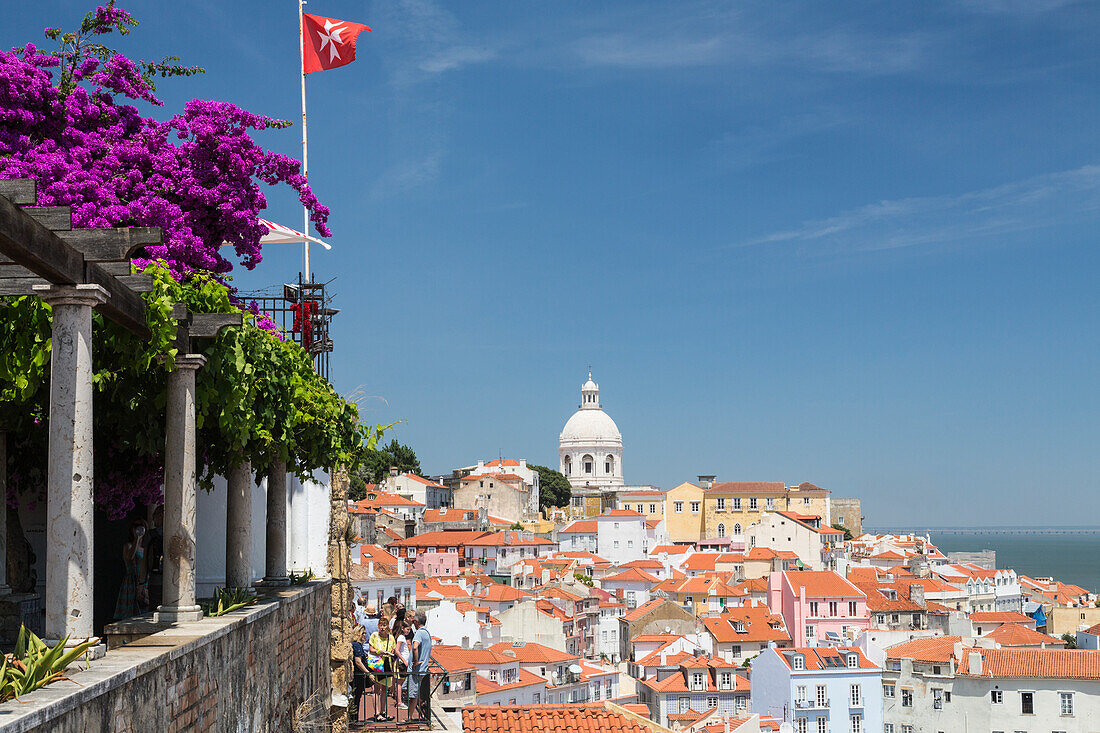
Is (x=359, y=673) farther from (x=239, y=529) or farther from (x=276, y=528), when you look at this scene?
(x=239, y=529)

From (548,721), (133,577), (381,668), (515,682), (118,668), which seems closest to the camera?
(118,668)

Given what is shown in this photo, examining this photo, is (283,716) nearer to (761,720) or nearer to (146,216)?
(146,216)

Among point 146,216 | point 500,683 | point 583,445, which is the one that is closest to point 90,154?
point 146,216

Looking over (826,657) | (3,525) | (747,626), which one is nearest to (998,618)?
(747,626)

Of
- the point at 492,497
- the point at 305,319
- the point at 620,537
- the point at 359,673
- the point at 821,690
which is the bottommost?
the point at 821,690

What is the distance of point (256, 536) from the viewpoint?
47.2 ft

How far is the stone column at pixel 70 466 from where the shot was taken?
6.01 m

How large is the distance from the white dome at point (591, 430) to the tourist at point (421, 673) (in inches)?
5042

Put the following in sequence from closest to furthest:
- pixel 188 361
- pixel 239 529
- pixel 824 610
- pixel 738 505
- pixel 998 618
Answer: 1. pixel 188 361
2. pixel 239 529
3. pixel 824 610
4. pixel 998 618
5. pixel 738 505

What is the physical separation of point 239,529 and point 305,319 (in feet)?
18.2

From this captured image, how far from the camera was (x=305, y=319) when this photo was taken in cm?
1512

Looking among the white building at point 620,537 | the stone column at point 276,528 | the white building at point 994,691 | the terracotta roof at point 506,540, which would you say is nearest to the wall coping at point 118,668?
the stone column at point 276,528

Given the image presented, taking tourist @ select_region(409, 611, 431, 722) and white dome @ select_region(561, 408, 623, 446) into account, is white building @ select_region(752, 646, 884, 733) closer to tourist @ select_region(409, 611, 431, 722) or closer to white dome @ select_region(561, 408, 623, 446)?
tourist @ select_region(409, 611, 431, 722)

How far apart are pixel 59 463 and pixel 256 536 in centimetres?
853
